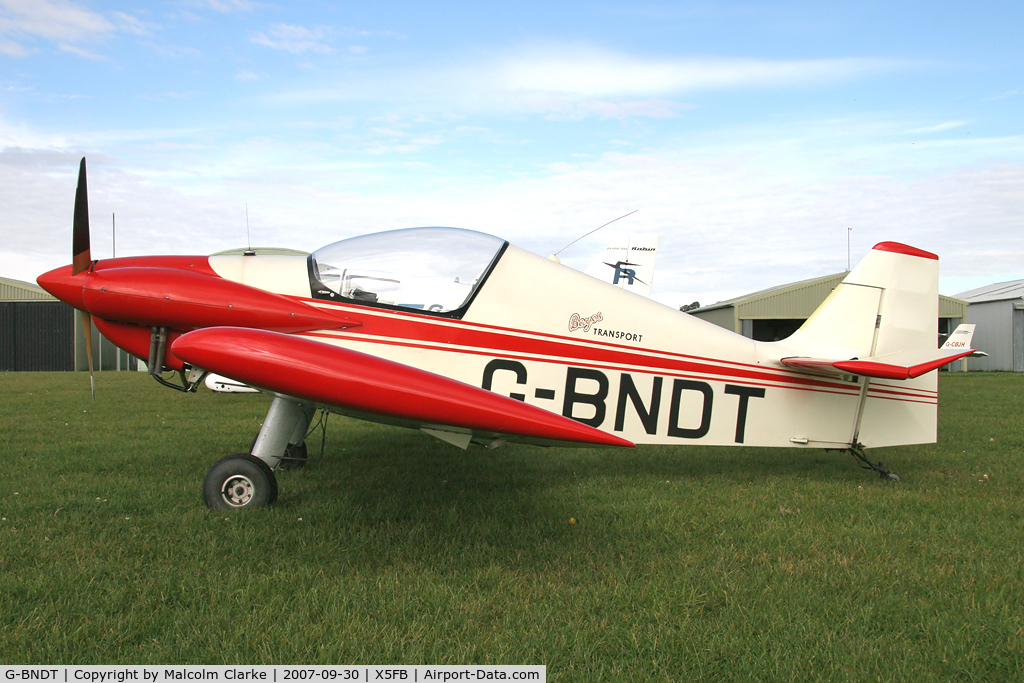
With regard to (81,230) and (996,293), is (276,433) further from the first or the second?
(996,293)

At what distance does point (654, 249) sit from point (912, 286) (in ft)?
28.8

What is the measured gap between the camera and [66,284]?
449 cm

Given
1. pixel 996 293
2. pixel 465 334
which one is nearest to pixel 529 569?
pixel 465 334

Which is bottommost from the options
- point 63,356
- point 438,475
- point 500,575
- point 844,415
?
point 63,356

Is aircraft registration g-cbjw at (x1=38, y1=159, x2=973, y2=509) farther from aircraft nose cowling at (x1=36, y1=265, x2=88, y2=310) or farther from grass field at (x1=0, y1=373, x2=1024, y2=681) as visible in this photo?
grass field at (x1=0, y1=373, x2=1024, y2=681)

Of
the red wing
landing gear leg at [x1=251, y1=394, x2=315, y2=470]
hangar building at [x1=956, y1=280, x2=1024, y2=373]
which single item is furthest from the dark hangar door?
hangar building at [x1=956, y1=280, x2=1024, y2=373]

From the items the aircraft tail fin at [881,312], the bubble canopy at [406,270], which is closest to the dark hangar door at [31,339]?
the bubble canopy at [406,270]

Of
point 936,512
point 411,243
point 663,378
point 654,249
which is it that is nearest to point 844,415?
point 936,512

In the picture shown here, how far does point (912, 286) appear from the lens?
5891 mm

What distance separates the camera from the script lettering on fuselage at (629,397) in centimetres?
459

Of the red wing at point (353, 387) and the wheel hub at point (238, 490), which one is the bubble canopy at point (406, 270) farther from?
the wheel hub at point (238, 490)

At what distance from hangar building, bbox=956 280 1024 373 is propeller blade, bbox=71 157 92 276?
37807 mm

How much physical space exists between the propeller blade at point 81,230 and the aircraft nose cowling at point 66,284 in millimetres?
59

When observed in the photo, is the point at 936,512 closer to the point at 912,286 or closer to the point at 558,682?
the point at 912,286
